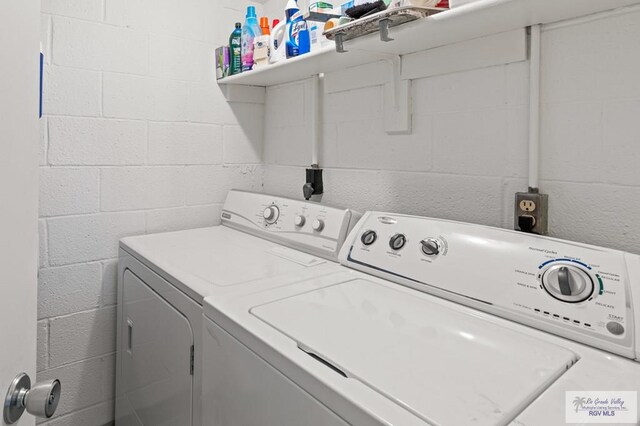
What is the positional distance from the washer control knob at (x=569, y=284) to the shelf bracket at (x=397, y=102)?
72 centimetres

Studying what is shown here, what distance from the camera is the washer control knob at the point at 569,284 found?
0.83 metres

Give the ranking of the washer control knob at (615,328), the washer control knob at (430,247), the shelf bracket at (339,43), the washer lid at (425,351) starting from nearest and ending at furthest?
the washer lid at (425,351) → the washer control knob at (615,328) → the washer control knob at (430,247) → the shelf bracket at (339,43)

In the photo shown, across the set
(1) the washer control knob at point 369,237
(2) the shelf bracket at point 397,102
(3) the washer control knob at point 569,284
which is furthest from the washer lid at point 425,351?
(2) the shelf bracket at point 397,102

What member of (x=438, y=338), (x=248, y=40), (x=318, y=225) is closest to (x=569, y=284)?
(x=438, y=338)

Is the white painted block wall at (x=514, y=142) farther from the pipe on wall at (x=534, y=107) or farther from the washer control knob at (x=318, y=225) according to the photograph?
the washer control knob at (x=318, y=225)

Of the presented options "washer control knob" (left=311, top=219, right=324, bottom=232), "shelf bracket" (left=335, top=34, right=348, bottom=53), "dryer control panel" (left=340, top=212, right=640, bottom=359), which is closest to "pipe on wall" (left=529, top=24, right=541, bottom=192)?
"dryer control panel" (left=340, top=212, right=640, bottom=359)

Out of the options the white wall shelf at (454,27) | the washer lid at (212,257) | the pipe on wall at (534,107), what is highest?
the white wall shelf at (454,27)

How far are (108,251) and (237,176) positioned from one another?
0.68 m

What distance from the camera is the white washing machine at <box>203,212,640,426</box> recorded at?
63 centimetres

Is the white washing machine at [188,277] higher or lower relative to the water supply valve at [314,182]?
lower

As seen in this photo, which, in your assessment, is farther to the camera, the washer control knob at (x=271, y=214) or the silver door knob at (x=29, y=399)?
the washer control knob at (x=271, y=214)

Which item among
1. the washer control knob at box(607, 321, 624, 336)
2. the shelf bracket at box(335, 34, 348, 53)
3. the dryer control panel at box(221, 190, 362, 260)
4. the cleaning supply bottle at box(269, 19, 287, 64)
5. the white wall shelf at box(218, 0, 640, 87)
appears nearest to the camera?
the washer control knob at box(607, 321, 624, 336)

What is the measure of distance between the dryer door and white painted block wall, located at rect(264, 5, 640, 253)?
0.82 m

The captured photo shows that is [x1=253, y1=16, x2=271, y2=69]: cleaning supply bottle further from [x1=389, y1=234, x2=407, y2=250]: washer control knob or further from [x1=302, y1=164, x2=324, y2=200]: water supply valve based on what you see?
[x1=389, y1=234, x2=407, y2=250]: washer control knob
